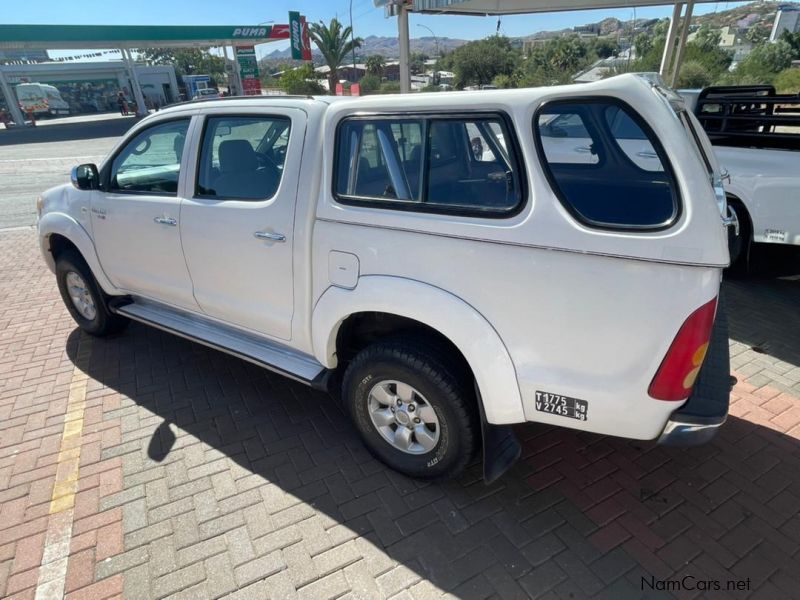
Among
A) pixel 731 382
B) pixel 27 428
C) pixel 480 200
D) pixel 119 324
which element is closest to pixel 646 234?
pixel 480 200

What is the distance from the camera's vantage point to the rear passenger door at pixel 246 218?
2.65m

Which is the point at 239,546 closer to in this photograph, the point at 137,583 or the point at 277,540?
the point at 277,540

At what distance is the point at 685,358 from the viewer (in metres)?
1.85

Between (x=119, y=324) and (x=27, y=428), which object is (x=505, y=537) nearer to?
(x=27, y=428)

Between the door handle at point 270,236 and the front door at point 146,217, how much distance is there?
2.53 feet

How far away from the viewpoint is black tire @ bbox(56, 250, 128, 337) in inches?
161

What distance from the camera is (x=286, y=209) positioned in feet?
8.55


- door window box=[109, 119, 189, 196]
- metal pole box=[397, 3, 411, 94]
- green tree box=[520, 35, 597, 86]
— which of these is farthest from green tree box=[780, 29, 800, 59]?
door window box=[109, 119, 189, 196]

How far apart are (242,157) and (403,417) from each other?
1933mm

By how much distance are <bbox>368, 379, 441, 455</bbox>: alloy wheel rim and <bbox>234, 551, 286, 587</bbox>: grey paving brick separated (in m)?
0.79

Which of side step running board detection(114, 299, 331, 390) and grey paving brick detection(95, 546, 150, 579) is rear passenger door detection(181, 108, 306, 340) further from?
grey paving brick detection(95, 546, 150, 579)

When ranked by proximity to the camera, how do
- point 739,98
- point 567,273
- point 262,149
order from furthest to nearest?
point 739,98
point 262,149
point 567,273

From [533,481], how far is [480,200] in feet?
5.18

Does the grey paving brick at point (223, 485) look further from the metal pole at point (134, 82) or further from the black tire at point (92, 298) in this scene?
the metal pole at point (134, 82)
